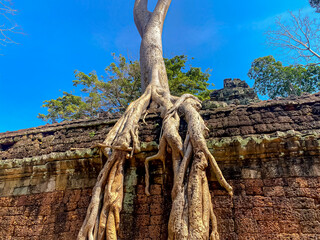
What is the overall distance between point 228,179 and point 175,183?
72cm

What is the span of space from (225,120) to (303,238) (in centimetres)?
171

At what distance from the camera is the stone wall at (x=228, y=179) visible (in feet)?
8.26

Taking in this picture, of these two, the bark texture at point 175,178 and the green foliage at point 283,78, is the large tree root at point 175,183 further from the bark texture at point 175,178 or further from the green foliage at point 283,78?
the green foliage at point 283,78

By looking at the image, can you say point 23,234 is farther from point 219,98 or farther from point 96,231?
point 219,98

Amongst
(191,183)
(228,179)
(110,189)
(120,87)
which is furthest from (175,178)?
(120,87)

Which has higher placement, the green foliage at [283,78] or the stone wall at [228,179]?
the green foliage at [283,78]

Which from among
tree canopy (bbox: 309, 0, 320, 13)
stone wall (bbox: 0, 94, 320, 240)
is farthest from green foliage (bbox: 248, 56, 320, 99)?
stone wall (bbox: 0, 94, 320, 240)

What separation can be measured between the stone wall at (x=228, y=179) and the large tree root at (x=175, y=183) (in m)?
0.19

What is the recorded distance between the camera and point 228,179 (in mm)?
2822

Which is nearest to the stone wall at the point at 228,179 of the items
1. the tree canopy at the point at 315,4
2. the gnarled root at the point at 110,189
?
the gnarled root at the point at 110,189

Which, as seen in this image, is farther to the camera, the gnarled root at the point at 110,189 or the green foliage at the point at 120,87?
the green foliage at the point at 120,87

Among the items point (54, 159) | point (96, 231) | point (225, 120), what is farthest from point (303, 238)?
point (54, 159)

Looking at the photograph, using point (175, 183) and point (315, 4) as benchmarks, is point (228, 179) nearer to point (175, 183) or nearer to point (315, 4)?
point (175, 183)

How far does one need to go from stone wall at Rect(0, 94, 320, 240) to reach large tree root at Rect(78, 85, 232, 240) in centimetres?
19
